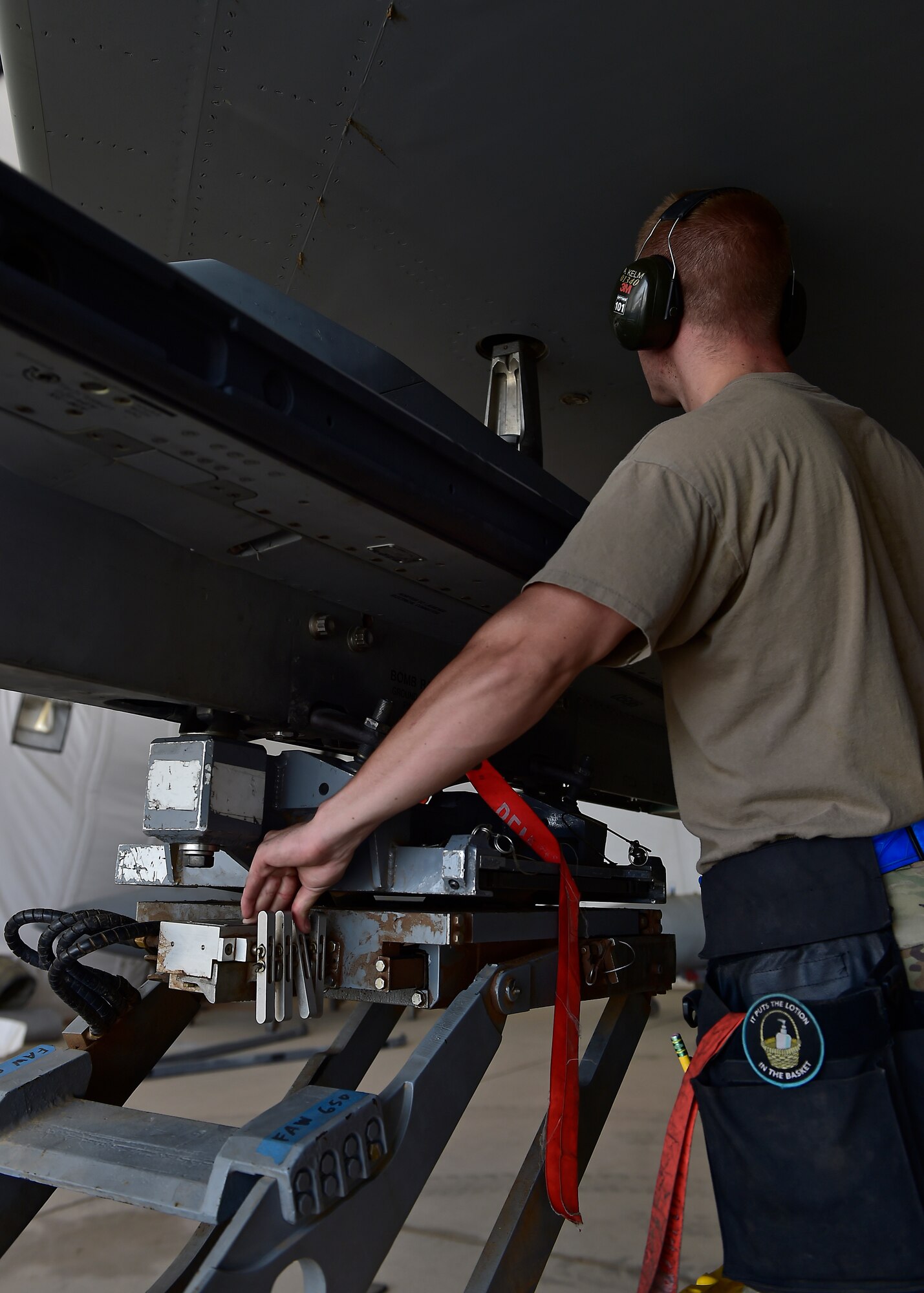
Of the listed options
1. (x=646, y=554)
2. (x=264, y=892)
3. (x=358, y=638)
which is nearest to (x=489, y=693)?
(x=646, y=554)

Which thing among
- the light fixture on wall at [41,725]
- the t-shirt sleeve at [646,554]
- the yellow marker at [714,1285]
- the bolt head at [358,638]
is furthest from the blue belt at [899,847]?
the light fixture on wall at [41,725]

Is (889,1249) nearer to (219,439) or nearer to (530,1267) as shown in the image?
(530,1267)

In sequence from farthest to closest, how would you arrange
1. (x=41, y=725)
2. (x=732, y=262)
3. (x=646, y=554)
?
(x=41, y=725), (x=732, y=262), (x=646, y=554)

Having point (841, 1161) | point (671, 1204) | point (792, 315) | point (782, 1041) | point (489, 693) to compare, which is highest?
point (792, 315)

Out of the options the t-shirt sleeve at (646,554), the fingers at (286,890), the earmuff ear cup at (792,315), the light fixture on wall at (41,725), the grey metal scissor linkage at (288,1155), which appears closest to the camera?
the grey metal scissor linkage at (288,1155)

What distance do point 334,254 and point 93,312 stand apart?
98 cm

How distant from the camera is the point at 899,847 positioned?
1168 millimetres

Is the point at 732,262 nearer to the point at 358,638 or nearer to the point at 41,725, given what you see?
the point at 358,638

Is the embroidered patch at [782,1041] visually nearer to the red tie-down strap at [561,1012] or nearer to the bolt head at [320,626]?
the red tie-down strap at [561,1012]

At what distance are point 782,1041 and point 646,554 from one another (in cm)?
62

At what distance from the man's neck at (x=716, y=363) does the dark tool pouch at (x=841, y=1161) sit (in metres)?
0.87

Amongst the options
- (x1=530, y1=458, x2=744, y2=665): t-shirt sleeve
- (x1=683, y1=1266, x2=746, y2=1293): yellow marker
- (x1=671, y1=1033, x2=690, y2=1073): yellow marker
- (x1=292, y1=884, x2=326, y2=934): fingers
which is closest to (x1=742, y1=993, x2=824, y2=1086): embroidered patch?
(x1=671, y1=1033, x2=690, y2=1073): yellow marker

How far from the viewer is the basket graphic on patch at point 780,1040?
112cm

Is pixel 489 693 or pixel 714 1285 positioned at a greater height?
pixel 489 693
